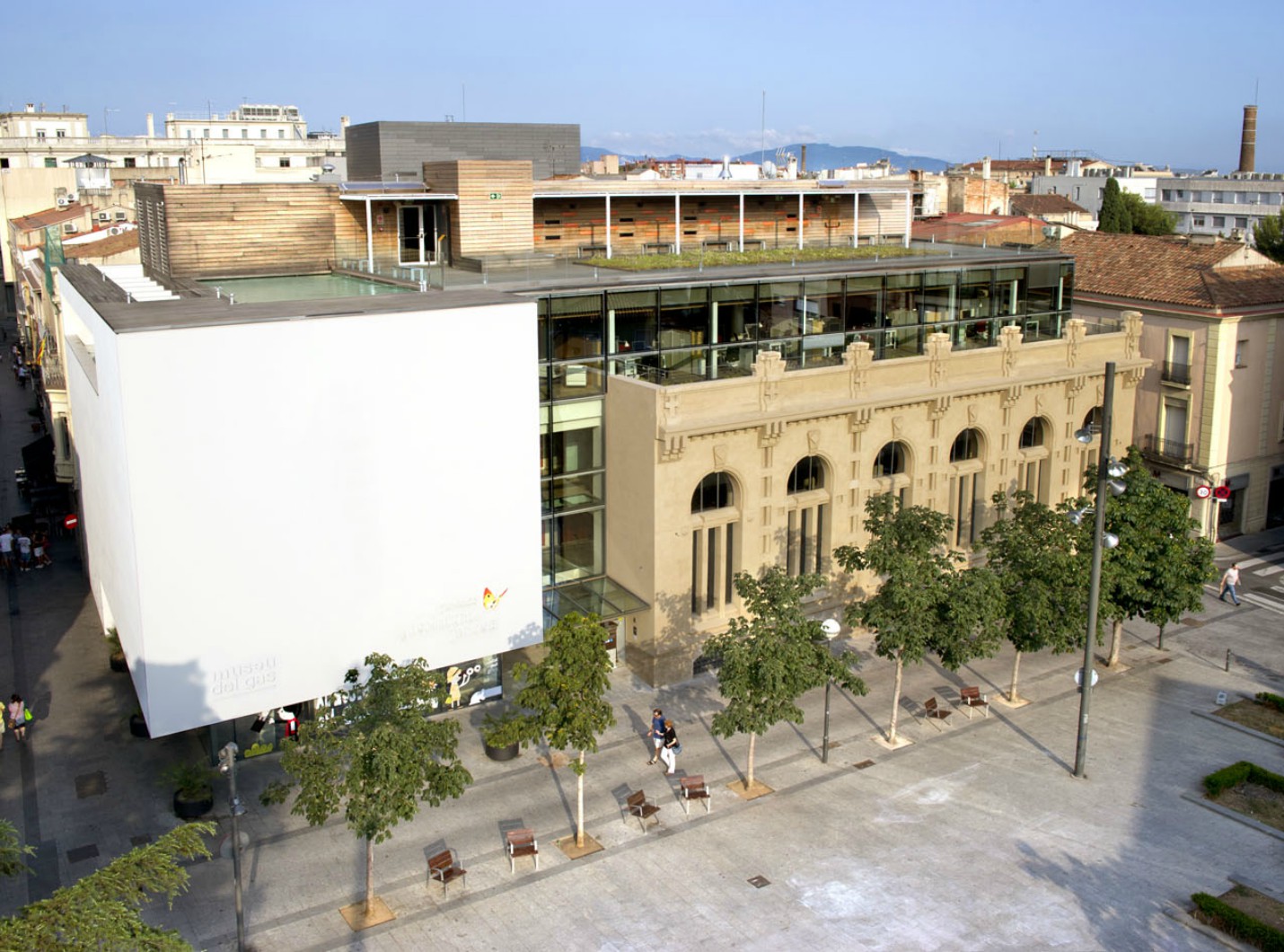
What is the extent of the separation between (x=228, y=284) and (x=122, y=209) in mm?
54173

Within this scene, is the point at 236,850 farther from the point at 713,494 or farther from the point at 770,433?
the point at 770,433

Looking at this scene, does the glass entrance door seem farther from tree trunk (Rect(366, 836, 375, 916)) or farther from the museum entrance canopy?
tree trunk (Rect(366, 836, 375, 916))

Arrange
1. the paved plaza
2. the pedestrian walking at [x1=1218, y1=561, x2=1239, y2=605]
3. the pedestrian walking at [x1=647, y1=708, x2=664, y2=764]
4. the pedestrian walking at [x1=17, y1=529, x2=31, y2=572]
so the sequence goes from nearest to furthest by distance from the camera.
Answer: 1. the paved plaza
2. the pedestrian walking at [x1=647, y1=708, x2=664, y2=764]
3. the pedestrian walking at [x1=1218, y1=561, x2=1239, y2=605]
4. the pedestrian walking at [x1=17, y1=529, x2=31, y2=572]

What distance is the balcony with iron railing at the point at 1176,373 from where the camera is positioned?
4600cm

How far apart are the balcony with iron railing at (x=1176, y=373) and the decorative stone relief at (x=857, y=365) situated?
56.5ft

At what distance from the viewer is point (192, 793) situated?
1056 inches

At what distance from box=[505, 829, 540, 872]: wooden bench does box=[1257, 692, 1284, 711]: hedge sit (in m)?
20.3

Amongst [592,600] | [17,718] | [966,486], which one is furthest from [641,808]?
[966,486]

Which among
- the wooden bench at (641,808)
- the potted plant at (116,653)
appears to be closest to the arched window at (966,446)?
the wooden bench at (641,808)

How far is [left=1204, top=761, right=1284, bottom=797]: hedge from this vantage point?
28172mm

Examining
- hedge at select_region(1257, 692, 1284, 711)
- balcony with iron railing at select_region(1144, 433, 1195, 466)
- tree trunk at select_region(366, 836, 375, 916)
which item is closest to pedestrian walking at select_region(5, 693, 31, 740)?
tree trunk at select_region(366, 836, 375, 916)

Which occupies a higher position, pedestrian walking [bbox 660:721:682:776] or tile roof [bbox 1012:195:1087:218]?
tile roof [bbox 1012:195:1087:218]

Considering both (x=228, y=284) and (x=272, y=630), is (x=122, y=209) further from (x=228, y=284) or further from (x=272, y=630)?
(x=272, y=630)

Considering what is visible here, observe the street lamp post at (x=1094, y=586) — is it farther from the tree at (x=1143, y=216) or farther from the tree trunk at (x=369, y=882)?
the tree at (x=1143, y=216)
